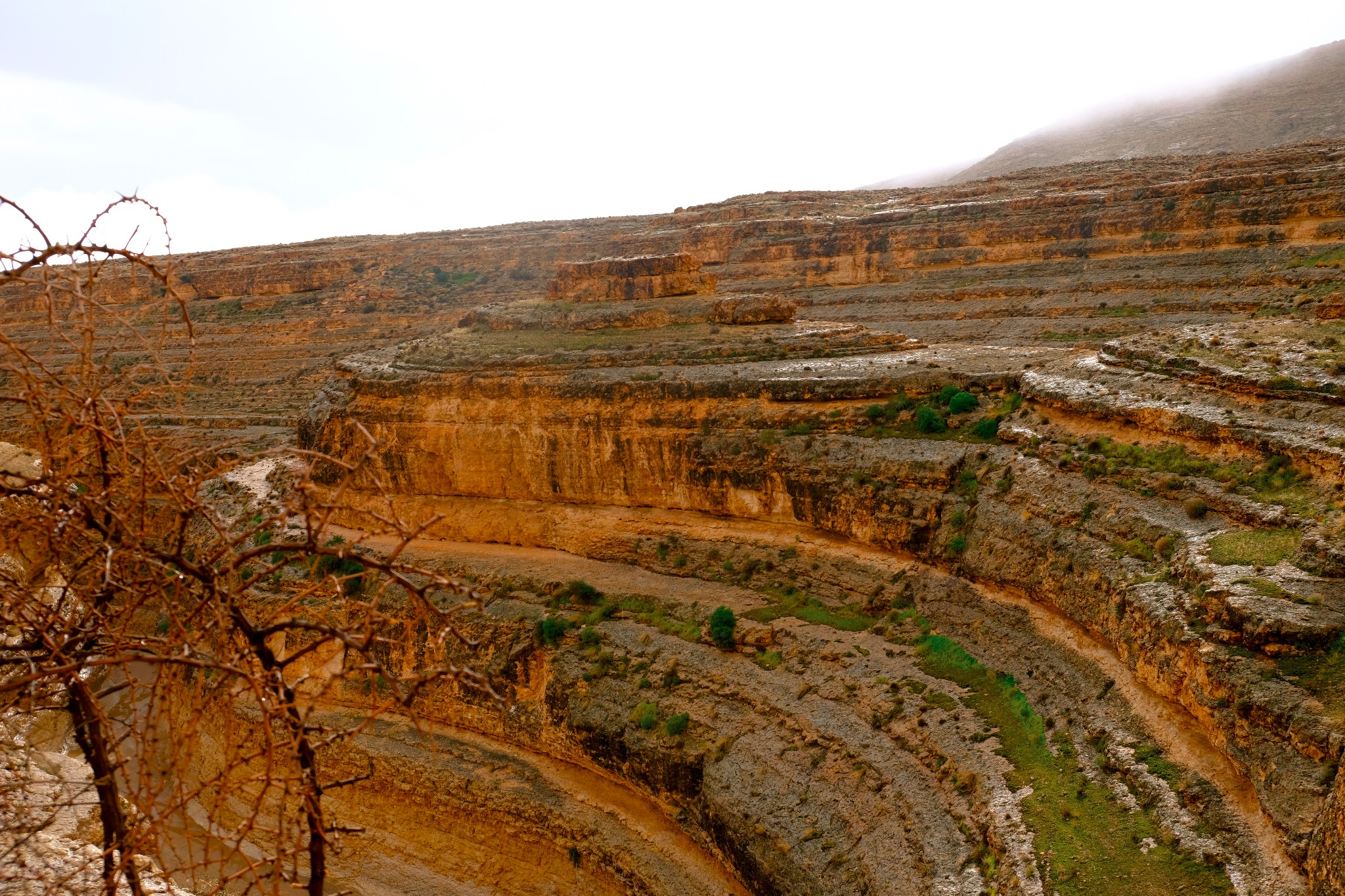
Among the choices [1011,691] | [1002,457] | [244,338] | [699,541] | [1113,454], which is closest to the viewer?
[1011,691]

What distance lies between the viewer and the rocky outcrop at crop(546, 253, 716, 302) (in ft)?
110

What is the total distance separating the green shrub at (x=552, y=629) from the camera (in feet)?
73.5

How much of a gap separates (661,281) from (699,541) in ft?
42.4

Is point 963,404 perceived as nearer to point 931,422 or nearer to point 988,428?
point 931,422

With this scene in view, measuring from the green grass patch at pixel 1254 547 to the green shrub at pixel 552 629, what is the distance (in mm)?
14375

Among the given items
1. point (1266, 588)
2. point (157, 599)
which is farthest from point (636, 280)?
point (157, 599)

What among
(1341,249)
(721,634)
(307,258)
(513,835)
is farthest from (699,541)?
(307,258)

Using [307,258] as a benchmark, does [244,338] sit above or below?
below

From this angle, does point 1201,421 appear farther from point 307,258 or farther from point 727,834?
point 307,258

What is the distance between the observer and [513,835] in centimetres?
2053

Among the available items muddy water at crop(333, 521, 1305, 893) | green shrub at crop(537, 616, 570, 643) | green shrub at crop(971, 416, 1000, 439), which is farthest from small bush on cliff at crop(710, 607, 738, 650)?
green shrub at crop(971, 416, 1000, 439)

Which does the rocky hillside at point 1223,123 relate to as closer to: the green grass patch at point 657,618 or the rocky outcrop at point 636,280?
the rocky outcrop at point 636,280

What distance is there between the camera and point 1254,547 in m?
13.6

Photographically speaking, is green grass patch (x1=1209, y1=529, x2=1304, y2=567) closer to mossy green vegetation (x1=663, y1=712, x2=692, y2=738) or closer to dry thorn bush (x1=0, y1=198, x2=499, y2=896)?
mossy green vegetation (x1=663, y1=712, x2=692, y2=738)
